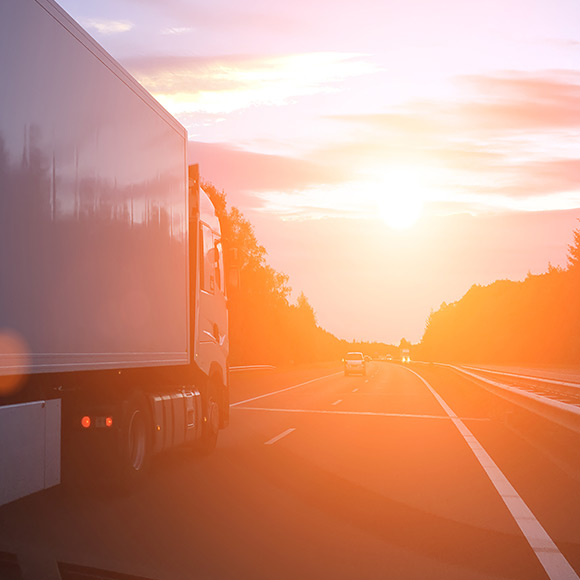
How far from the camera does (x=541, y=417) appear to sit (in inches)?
515

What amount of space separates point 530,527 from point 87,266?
4.74 m

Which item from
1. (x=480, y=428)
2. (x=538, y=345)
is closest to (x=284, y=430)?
(x=480, y=428)

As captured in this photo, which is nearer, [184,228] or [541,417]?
[184,228]

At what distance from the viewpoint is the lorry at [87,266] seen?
5.78m

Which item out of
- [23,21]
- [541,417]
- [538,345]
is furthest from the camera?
[538,345]

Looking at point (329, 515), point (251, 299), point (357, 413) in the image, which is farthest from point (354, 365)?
point (329, 515)

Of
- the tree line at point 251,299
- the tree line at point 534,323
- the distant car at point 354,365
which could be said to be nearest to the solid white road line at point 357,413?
the tree line at point 251,299

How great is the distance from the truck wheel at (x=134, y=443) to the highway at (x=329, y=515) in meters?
0.23

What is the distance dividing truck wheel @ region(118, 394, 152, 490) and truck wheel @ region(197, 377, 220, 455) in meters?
2.18

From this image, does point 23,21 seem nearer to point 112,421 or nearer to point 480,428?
point 112,421

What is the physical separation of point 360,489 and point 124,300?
3524mm

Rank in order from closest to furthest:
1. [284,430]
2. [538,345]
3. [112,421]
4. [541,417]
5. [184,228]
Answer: [112,421]
[184,228]
[541,417]
[284,430]
[538,345]

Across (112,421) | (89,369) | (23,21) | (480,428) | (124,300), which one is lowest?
(480,428)

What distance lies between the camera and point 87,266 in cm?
704
